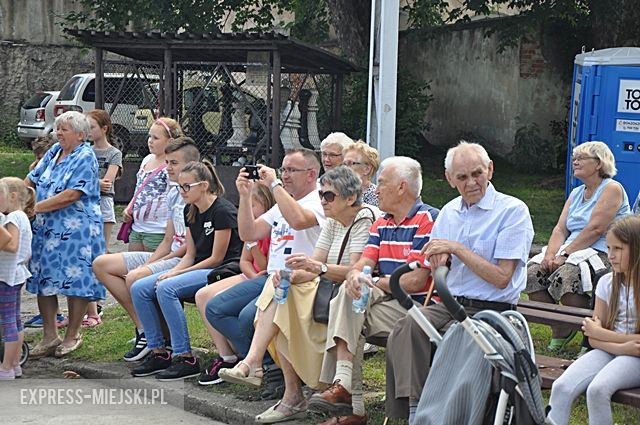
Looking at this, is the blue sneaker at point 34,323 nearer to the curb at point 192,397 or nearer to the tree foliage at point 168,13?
the curb at point 192,397

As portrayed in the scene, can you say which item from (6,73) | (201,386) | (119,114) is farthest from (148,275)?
(6,73)

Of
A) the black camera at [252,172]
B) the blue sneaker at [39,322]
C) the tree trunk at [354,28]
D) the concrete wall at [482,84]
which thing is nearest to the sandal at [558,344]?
the black camera at [252,172]

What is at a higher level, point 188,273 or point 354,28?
point 354,28

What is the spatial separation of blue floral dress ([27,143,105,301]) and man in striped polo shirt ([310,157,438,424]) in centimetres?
278

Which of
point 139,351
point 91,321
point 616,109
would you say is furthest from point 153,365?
point 616,109

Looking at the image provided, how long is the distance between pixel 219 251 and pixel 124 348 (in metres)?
1.32

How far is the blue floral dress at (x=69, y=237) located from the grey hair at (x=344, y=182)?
8.20ft

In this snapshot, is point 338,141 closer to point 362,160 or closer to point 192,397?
point 362,160

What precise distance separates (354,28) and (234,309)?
50.3ft

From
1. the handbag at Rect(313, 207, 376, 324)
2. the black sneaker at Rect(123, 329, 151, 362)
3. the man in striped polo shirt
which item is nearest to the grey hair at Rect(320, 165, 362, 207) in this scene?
the man in striped polo shirt

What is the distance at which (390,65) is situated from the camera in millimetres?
9891

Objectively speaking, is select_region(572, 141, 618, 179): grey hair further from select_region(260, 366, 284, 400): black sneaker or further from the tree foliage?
the tree foliage

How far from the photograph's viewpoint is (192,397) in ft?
22.3

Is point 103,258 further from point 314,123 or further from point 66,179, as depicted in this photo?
point 314,123
